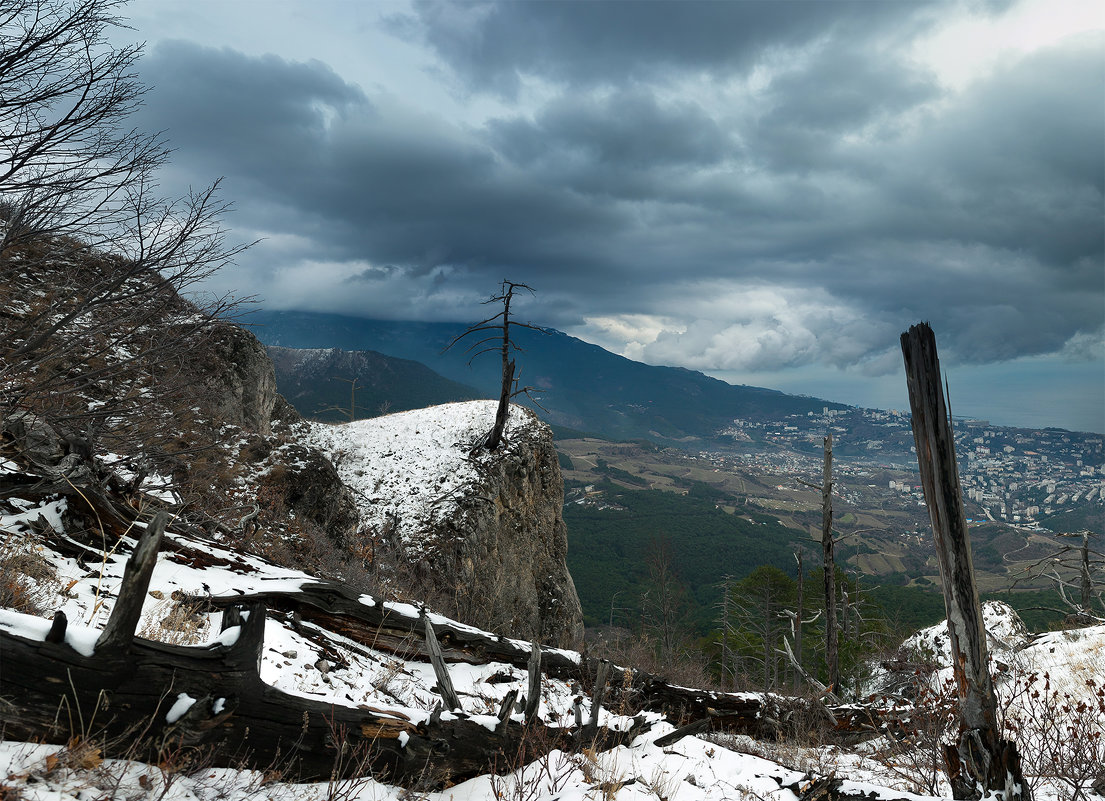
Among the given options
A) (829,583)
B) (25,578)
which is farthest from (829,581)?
(25,578)

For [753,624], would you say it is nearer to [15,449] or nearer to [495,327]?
[495,327]

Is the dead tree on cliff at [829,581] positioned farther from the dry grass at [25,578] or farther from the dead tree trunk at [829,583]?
the dry grass at [25,578]

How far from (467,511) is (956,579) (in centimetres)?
1709

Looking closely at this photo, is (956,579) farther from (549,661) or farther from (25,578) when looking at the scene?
(25,578)

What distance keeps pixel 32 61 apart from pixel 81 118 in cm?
60

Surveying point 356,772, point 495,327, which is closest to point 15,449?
point 356,772

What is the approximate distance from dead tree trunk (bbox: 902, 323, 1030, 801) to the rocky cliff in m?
15.0

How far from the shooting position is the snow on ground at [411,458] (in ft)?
64.5

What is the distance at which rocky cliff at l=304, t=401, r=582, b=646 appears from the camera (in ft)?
61.3

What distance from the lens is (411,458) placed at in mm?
22594

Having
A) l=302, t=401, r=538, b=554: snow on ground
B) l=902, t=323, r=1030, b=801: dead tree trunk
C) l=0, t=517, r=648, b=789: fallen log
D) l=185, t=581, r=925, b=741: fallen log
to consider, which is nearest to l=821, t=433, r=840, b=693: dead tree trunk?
l=185, t=581, r=925, b=741: fallen log

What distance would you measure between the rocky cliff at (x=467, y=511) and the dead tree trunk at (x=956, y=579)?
49.2 feet

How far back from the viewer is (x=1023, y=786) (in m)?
4.32

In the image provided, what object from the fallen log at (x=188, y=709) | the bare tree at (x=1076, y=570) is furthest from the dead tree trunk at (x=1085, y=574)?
the fallen log at (x=188, y=709)
